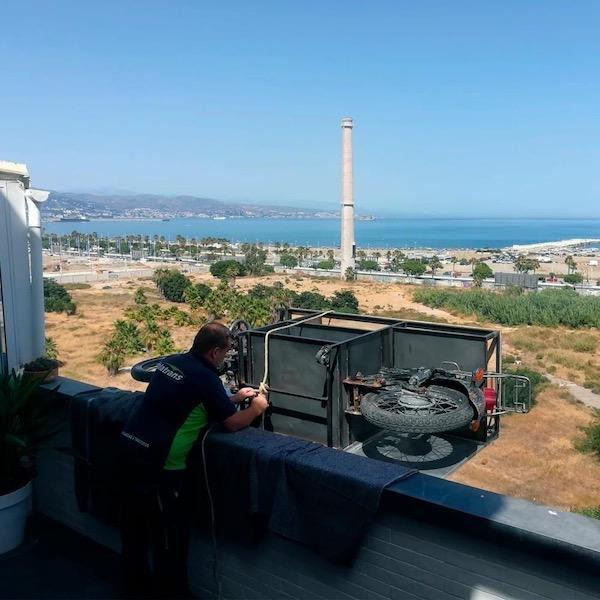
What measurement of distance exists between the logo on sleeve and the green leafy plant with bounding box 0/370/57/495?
1.37m

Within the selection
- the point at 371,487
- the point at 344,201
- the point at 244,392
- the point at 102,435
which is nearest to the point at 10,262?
the point at 102,435

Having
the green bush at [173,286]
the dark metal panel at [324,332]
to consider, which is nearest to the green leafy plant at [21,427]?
the dark metal panel at [324,332]

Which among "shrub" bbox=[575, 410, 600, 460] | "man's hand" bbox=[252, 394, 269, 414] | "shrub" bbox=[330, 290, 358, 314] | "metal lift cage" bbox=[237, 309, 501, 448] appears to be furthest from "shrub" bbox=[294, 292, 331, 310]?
"man's hand" bbox=[252, 394, 269, 414]

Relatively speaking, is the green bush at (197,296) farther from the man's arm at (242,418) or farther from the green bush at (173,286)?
the man's arm at (242,418)

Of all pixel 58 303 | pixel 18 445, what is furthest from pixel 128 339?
pixel 18 445

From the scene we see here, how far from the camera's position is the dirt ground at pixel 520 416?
34.2 ft

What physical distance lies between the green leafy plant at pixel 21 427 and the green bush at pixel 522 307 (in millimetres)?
31742

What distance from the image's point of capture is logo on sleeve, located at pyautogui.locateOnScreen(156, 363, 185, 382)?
288 cm

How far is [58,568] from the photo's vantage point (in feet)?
11.9

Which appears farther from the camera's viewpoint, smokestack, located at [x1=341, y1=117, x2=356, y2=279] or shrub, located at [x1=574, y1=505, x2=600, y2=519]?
smokestack, located at [x1=341, y1=117, x2=356, y2=279]

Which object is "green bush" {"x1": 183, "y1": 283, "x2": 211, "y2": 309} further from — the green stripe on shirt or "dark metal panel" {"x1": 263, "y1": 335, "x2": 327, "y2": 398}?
the green stripe on shirt

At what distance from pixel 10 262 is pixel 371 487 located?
4.65 m

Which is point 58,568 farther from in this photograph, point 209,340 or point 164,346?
point 164,346

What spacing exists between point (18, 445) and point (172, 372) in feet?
4.68
